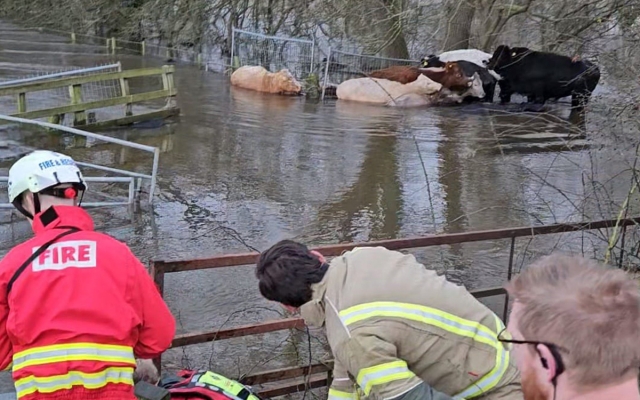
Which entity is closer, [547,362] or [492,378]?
[547,362]

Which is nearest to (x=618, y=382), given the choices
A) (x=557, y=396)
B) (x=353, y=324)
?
(x=557, y=396)

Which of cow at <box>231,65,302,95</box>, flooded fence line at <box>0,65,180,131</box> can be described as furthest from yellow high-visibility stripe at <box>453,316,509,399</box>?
cow at <box>231,65,302,95</box>

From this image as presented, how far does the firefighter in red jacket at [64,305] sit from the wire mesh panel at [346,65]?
53.4 ft

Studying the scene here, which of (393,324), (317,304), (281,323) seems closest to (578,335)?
(393,324)

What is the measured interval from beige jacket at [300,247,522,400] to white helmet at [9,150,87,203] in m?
1.00

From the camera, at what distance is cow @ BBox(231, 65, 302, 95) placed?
1869 cm

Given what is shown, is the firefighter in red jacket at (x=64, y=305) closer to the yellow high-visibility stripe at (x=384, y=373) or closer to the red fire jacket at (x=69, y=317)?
the red fire jacket at (x=69, y=317)

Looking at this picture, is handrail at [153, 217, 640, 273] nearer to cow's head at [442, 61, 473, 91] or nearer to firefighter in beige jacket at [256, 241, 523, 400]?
firefighter in beige jacket at [256, 241, 523, 400]

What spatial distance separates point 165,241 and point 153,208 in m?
1.23

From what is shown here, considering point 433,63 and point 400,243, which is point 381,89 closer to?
point 433,63

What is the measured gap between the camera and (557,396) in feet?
4.86

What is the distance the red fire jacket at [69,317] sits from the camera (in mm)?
2471

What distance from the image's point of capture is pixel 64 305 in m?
2.47

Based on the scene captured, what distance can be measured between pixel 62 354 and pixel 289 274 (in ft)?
2.69
